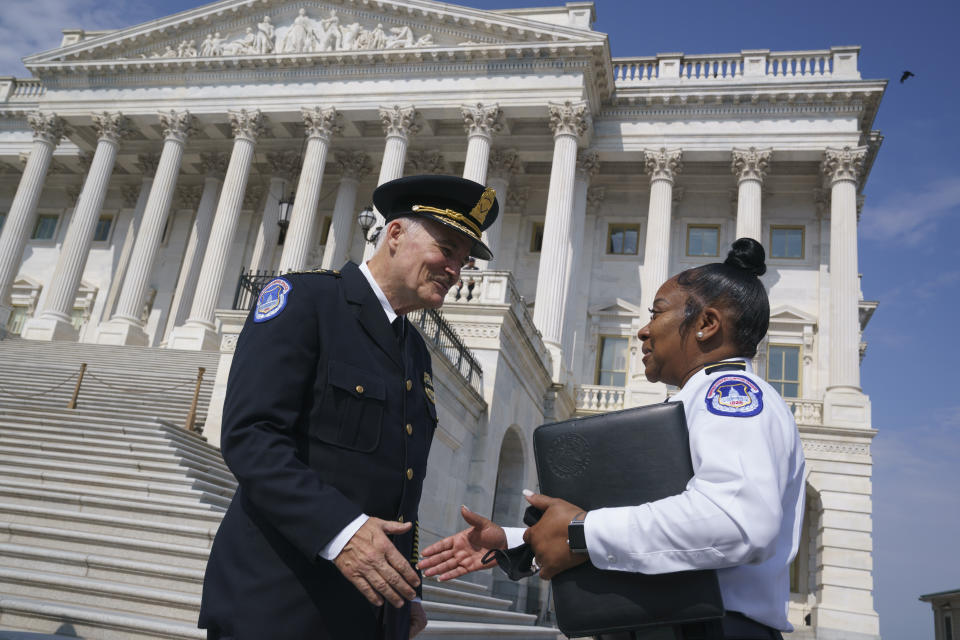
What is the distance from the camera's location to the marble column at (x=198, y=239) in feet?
110

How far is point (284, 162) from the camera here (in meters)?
35.3

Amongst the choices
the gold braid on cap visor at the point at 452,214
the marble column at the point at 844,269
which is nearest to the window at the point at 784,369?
the marble column at the point at 844,269

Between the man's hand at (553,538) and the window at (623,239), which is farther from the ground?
the window at (623,239)

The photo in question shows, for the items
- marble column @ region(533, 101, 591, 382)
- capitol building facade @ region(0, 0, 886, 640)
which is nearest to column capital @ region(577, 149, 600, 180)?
capitol building facade @ region(0, 0, 886, 640)

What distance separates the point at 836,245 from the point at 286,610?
2896 centimetres

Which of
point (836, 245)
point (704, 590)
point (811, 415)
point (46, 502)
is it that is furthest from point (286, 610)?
point (836, 245)

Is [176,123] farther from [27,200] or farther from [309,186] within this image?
Answer: [27,200]

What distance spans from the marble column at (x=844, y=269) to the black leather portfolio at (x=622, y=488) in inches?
1034

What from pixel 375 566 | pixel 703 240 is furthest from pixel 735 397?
pixel 703 240

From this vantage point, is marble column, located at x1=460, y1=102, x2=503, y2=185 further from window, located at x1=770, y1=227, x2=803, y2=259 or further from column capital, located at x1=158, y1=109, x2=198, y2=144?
window, located at x1=770, y1=227, x2=803, y2=259

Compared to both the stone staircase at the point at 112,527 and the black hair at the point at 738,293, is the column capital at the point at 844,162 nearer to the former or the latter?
the stone staircase at the point at 112,527

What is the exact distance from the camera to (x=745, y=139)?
97.2ft

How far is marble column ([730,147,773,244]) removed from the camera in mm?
28672

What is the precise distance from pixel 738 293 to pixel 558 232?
24894mm
